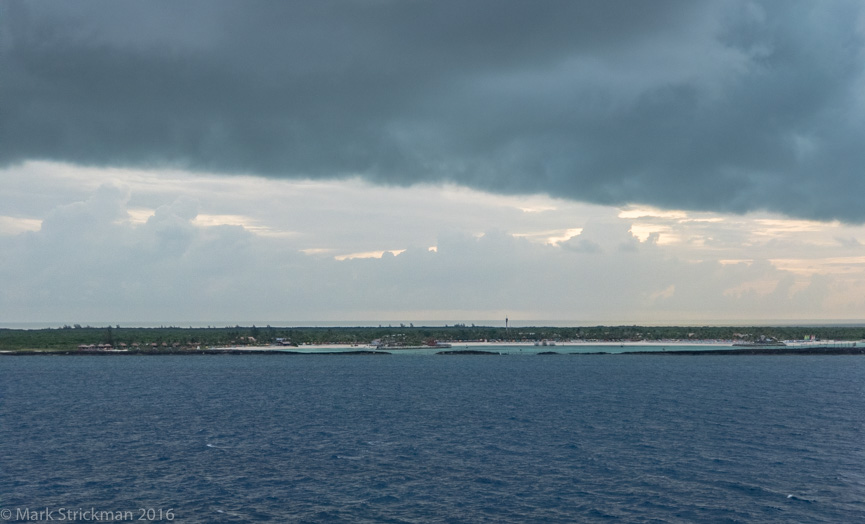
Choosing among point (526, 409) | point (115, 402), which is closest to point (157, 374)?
point (115, 402)

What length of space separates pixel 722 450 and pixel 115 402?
95.9 meters

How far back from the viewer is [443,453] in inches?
2771

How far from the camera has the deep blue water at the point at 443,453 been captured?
5166 centimetres

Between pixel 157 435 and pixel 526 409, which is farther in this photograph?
pixel 526 409

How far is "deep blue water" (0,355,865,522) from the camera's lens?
51.7 m

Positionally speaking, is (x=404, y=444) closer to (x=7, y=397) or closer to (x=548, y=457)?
(x=548, y=457)

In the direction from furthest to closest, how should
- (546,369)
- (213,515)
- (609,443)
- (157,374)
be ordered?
1. (546,369)
2. (157,374)
3. (609,443)
4. (213,515)

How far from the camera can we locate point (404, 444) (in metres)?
75.2

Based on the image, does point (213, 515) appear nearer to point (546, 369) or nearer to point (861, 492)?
point (861, 492)

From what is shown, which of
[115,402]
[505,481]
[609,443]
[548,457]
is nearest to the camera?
[505,481]

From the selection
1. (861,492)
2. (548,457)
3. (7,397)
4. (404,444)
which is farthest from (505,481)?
(7,397)

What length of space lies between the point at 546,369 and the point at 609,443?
116348 mm

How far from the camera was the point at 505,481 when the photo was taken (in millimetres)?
58719

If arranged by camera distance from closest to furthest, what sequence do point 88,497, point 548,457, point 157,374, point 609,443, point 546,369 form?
point 88,497
point 548,457
point 609,443
point 157,374
point 546,369
